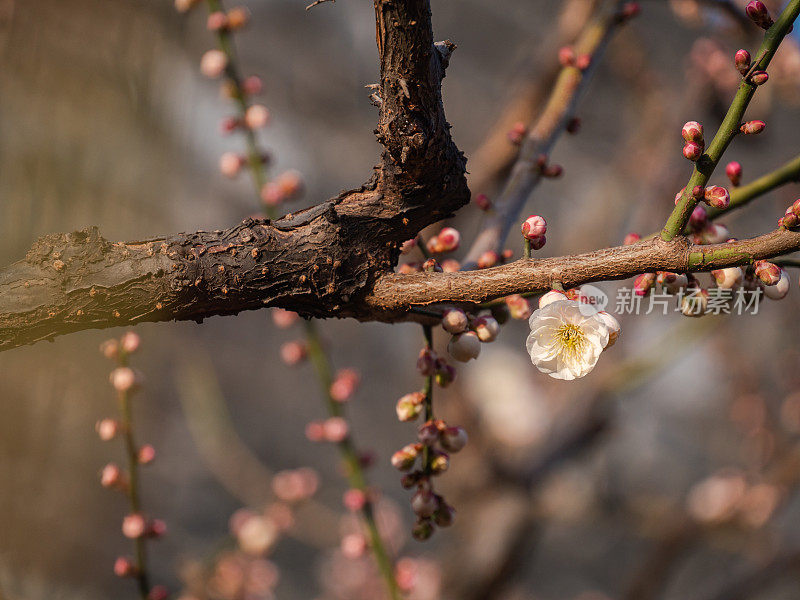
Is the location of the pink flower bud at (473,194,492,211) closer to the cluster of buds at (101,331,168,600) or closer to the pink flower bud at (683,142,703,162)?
the pink flower bud at (683,142,703,162)

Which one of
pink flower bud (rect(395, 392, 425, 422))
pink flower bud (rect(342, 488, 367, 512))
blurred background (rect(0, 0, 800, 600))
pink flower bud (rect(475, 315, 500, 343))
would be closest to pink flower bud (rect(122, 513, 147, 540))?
blurred background (rect(0, 0, 800, 600))

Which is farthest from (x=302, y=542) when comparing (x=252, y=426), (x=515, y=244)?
(x=515, y=244)

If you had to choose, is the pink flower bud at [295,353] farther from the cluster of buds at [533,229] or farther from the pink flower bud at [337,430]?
the cluster of buds at [533,229]

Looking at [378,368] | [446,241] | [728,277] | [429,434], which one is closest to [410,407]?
[429,434]

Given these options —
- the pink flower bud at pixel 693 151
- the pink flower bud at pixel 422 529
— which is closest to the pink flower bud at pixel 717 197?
the pink flower bud at pixel 693 151

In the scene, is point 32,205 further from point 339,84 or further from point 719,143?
point 339,84
